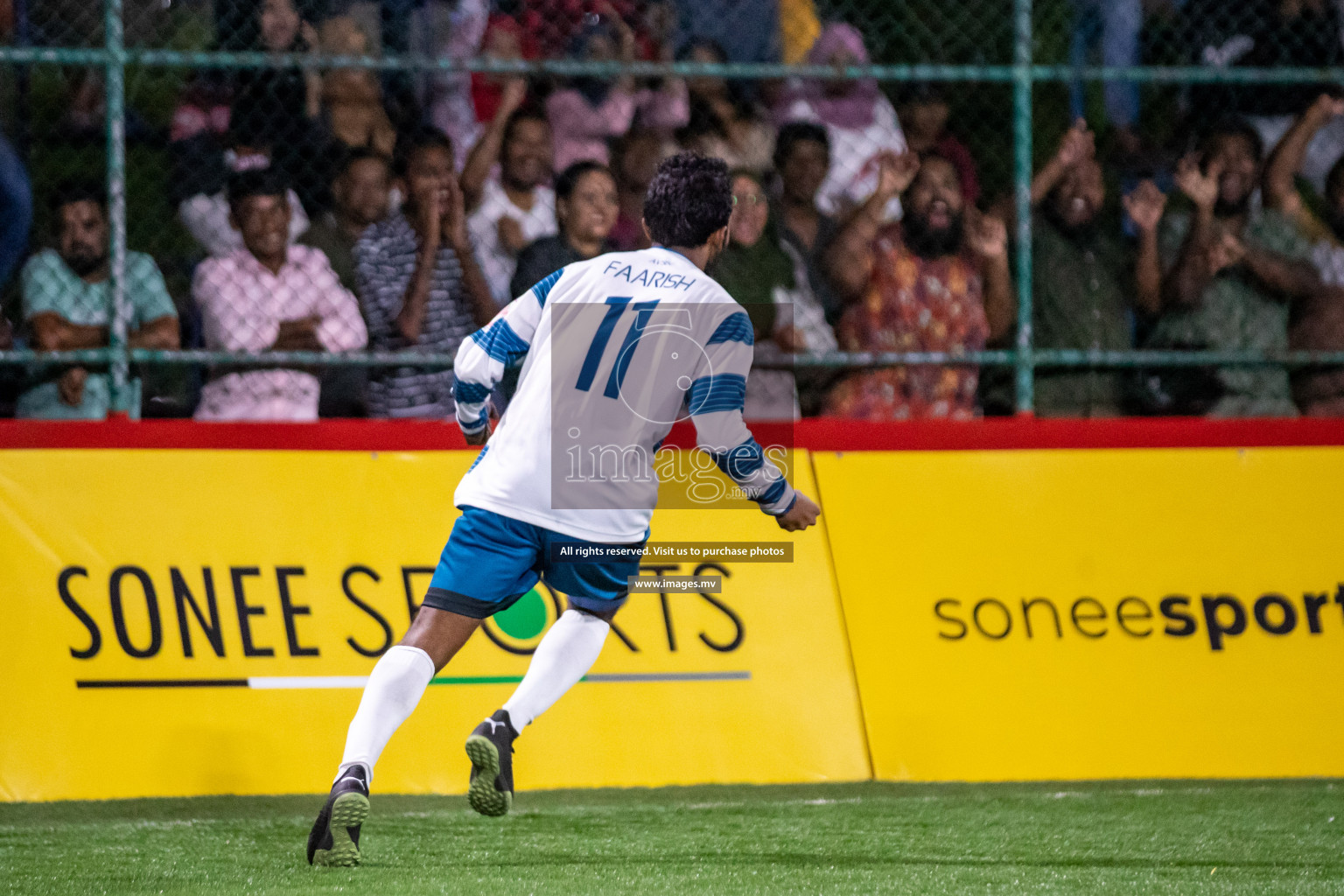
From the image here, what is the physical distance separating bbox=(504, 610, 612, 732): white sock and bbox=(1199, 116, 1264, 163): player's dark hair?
3393mm

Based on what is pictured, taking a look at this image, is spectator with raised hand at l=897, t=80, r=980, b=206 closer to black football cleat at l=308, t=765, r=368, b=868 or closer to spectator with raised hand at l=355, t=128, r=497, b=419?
spectator with raised hand at l=355, t=128, r=497, b=419

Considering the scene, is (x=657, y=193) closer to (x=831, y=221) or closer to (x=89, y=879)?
(x=831, y=221)

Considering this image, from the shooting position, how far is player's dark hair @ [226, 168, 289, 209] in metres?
5.73

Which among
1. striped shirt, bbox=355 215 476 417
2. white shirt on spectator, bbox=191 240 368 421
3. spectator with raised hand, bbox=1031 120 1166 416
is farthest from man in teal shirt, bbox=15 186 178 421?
spectator with raised hand, bbox=1031 120 1166 416

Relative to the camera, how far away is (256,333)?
18.4 ft

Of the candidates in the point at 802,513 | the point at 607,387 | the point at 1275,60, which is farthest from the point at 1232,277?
the point at 607,387

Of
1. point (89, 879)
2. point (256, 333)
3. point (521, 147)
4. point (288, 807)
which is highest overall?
point (521, 147)

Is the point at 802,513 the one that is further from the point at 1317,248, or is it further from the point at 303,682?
the point at 1317,248

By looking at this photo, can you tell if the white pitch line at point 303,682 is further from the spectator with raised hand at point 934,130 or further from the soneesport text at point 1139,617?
the spectator with raised hand at point 934,130

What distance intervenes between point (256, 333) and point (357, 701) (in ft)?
4.68

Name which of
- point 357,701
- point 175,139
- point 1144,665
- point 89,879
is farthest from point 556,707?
point 175,139

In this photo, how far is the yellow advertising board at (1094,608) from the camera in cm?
525

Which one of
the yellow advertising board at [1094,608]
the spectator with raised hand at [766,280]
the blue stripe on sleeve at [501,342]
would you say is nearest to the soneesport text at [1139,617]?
the yellow advertising board at [1094,608]

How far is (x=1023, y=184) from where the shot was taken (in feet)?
18.1
